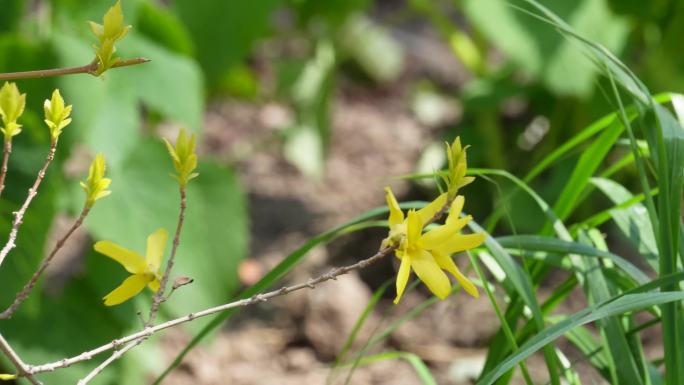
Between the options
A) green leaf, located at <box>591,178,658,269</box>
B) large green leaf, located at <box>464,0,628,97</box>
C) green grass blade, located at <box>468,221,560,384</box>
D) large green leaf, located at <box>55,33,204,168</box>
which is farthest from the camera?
large green leaf, located at <box>464,0,628,97</box>

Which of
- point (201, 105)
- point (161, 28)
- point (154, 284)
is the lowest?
point (201, 105)

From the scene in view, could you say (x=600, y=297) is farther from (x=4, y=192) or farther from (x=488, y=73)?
(x=488, y=73)

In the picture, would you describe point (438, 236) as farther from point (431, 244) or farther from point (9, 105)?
point (9, 105)

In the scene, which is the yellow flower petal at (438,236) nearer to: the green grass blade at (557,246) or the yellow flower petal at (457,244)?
the yellow flower petal at (457,244)

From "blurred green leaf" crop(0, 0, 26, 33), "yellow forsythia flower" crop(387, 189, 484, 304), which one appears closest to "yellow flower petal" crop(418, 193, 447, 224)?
"yellow forsythia flower" crop(387, 189, 484, 304)

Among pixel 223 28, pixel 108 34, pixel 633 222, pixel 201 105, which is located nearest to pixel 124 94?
pixel 201 105

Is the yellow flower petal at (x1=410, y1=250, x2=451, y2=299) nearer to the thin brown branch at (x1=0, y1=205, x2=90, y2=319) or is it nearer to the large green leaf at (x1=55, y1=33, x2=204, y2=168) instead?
the thin brown branch at (x1=0, y1=205, x2=90, y2=319)
